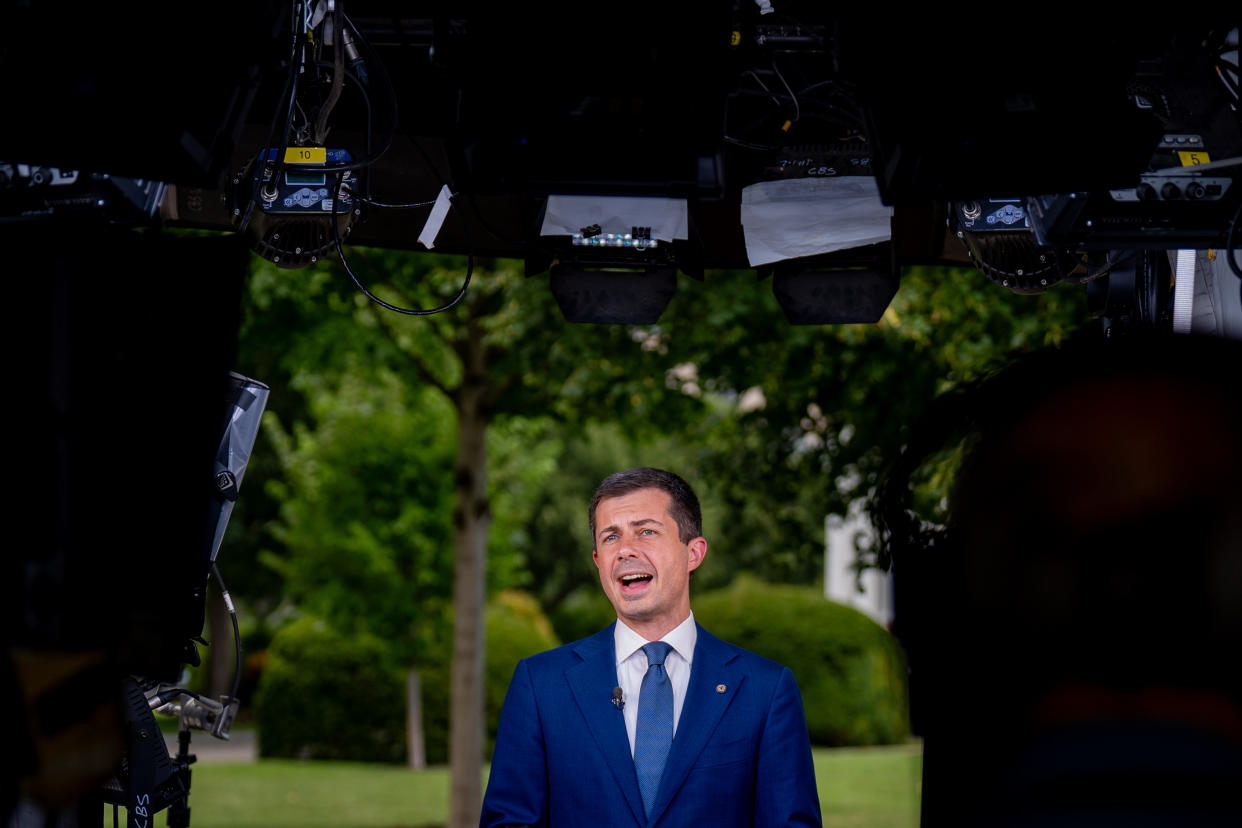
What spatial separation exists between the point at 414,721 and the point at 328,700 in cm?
152

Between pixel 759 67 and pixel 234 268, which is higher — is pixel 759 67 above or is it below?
above

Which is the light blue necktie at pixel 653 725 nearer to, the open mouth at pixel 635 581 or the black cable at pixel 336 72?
the open mouth at pixel 635 581

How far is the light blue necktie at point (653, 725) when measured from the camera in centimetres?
311

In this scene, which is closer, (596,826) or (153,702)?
(596,826)

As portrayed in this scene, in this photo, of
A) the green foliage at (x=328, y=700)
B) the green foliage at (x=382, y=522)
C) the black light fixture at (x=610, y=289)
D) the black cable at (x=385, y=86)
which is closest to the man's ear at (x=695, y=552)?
the black light fixture at (x=610, y=289)

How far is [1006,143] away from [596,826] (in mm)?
1890

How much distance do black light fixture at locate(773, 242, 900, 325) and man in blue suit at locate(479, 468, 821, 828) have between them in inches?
49.2

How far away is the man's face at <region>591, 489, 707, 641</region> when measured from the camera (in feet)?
10.6

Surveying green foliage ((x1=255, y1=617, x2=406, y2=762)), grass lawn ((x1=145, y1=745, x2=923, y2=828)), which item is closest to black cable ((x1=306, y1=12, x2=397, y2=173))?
grass lawn ((x1=145, y1=745, x2=923, y2=828))

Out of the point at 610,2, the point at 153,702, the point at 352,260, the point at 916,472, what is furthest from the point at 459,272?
the point at 916,472

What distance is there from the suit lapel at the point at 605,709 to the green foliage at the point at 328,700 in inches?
465

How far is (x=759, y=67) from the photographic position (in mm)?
3625

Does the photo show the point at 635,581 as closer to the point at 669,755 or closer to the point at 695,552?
the point at 695,552

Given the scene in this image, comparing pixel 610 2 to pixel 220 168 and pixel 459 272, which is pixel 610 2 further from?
pixel 459 272
